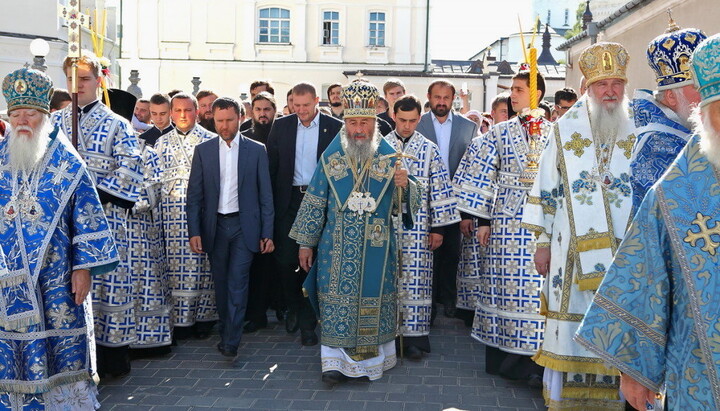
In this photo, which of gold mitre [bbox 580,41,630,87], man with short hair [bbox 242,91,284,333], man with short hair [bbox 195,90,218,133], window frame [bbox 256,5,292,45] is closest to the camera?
gold mitre [bbox 580,41,630,87]

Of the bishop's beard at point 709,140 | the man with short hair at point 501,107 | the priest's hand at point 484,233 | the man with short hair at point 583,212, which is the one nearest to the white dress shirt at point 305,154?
the priest's hand at point 484,233

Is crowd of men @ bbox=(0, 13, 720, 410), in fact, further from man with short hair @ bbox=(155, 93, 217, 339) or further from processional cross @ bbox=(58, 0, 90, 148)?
processional cross @ bbox=(58, 0, 90, 148)

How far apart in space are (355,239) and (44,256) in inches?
86.2

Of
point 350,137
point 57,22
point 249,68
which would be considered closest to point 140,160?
point 350,137

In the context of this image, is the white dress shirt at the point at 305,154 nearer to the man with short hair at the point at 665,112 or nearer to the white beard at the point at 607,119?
the white beard at the point at 607,119

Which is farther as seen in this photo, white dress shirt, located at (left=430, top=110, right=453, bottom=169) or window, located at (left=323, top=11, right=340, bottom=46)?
window, located at (left=323, top=11, right=340, bottom=46)

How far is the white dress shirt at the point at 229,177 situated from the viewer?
664cm

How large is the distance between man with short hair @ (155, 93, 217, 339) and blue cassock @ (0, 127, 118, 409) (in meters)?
2.51

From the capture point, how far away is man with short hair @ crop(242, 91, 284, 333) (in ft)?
25.3

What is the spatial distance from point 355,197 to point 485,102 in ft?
82.5

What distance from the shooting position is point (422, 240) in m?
6.68

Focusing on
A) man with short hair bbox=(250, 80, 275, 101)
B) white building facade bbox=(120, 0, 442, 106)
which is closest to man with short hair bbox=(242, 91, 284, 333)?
man with short hair bbox=(250, 80, 275, 101)

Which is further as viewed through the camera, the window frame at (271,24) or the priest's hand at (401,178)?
the window frame at (271,24)

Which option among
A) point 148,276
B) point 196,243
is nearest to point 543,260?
point 196,243
